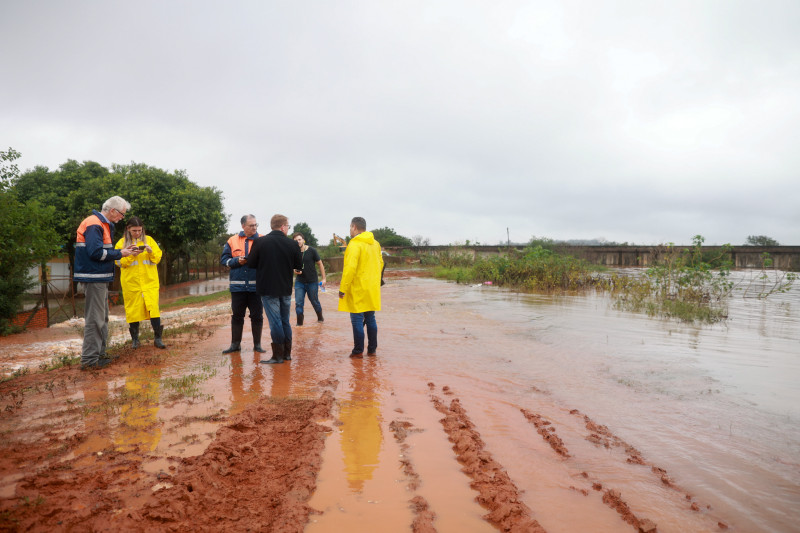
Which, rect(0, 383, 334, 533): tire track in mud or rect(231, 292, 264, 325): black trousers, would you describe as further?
rect(231, 292, 264, 325): black trousers

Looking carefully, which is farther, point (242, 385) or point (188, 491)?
point (242, 385)

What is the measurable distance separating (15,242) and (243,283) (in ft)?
28.3

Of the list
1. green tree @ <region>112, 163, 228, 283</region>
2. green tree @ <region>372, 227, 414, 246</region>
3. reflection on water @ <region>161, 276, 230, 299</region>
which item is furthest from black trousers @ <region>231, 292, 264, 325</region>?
green tree @ <region>372, 227, 414, 246</region>

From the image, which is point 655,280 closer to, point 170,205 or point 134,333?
point 134,333

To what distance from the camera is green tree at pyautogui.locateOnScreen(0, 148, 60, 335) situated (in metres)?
11.2

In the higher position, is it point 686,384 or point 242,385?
point 242,385

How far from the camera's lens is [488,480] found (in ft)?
10.1

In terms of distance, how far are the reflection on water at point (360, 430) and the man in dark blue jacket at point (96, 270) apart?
3.26 m

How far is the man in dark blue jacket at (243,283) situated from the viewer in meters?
6.57

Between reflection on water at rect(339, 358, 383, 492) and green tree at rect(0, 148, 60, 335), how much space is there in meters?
10.6

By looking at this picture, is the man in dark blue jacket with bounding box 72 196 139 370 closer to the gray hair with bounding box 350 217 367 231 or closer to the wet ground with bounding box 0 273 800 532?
the wet ground with bounding box 0 273 800 532

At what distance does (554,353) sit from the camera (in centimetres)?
755

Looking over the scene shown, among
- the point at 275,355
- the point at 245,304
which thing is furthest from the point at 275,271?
the point at 275,355

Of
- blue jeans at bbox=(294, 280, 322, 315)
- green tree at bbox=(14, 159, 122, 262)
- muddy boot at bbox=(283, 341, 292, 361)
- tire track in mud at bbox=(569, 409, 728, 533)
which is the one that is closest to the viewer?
tire track in mud at bbox=(569, 409, 728, 533)
